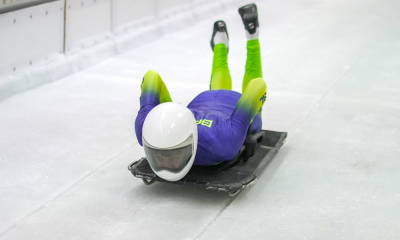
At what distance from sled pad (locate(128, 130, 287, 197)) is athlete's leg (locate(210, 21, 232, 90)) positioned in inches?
30.5

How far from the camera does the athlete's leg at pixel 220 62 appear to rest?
432 cm

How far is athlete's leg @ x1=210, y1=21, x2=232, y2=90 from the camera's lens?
432 cm

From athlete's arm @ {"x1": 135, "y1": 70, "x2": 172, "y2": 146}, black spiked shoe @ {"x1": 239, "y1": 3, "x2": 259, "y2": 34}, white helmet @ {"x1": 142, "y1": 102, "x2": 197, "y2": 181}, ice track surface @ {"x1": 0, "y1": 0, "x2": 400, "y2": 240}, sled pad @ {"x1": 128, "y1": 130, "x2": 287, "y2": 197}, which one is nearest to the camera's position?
white helmet @ {"x1": 142, "y1": 102, "x2": 197, "y2": 181}

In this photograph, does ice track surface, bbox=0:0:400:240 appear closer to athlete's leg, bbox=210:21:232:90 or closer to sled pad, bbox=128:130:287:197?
sled pad, bbox=128:130:287:197

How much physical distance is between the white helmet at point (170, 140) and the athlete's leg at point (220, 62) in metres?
1.26

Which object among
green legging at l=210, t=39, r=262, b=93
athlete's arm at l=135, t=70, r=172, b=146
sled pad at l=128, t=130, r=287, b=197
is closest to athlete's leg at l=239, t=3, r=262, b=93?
green legging at l=210, t=39, r=262, b=93

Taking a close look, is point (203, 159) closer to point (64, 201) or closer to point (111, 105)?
point (64, 201)

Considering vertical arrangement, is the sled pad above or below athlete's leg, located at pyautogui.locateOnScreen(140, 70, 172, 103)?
below

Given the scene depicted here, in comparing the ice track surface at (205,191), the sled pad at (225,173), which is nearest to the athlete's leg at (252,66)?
the ice track surface at (205,191)

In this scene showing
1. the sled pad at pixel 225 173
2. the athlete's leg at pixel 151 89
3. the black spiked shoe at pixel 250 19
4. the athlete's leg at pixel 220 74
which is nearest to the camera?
the sled pad at pixel 225 173

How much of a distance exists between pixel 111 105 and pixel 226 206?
92.4 inches

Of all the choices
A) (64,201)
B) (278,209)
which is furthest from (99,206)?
(278,209)

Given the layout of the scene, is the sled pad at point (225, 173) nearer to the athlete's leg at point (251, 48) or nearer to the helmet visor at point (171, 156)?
the helmet visor at point (171, 156)

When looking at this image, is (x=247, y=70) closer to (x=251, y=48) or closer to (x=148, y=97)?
(x=251, y=48)
